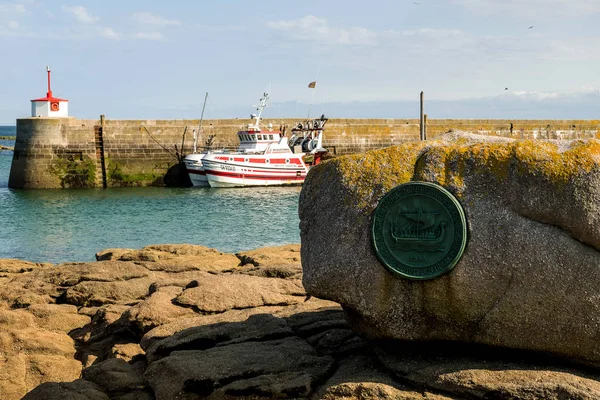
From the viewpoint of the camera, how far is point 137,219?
97.3ft

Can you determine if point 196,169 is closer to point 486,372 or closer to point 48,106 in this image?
point 48,106

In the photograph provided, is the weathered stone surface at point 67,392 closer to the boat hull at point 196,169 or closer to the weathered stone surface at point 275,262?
the weathered stone surface at point 275,262

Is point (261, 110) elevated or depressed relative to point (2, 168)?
elevated

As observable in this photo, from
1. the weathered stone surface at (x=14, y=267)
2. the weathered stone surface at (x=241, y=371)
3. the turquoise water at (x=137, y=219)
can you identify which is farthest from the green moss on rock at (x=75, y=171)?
the weathered stone surface at (x=241, y=371)

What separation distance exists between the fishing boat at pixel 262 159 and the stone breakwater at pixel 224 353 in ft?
97.9

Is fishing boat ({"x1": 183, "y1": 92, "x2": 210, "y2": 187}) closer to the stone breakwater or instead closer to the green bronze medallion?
the stone breakwater

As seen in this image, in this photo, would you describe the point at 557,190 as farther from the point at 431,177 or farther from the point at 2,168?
the point at 2,168

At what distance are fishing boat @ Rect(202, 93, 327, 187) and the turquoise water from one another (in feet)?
2.41

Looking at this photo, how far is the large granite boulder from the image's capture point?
5.41 meters

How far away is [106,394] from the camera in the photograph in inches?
256

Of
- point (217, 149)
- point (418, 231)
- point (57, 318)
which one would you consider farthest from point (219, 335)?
point (217, 149)

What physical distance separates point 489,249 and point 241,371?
2112 mm

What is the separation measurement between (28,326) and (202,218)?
21516 mm

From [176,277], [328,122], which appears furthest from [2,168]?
[176,277]
